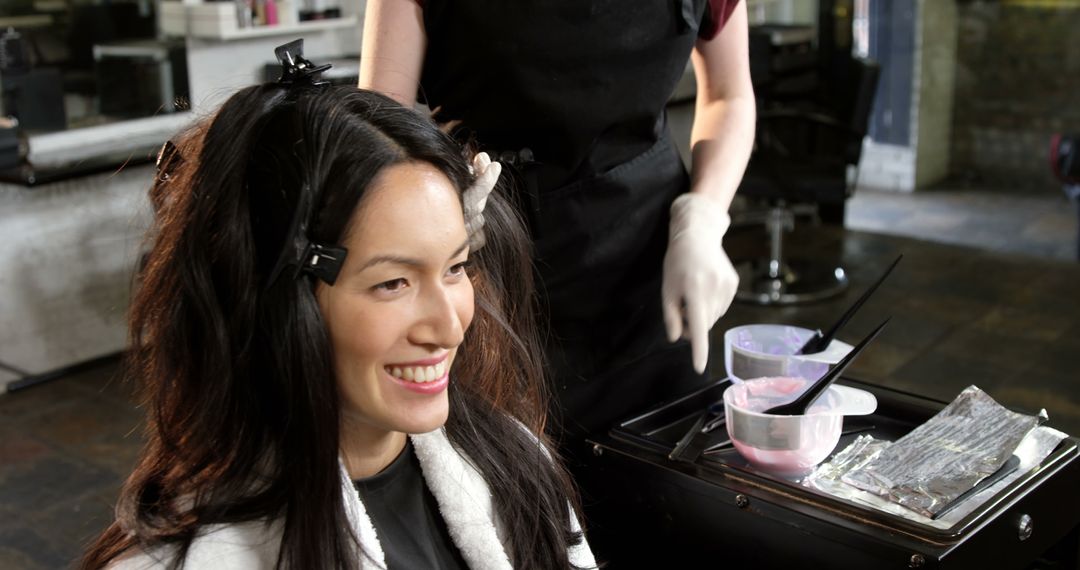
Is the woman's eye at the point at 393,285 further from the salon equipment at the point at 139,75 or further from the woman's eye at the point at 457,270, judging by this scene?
the salon equipment at the point at 139,75

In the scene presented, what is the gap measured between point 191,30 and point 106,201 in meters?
0.60

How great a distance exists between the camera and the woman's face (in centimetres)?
110

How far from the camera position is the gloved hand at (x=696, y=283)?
5.24 feet

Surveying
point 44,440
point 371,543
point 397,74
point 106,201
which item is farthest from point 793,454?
point 106,201

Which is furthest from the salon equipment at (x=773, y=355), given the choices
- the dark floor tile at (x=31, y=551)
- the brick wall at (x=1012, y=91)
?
the brick wall at (x=1012, y=91)

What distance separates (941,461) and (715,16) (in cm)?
71

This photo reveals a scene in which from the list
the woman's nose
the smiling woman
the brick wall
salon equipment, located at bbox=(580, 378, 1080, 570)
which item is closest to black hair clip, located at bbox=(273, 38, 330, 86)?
the smiling woman

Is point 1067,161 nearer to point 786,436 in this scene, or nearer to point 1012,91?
point 1012,91

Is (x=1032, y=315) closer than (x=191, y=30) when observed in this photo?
No

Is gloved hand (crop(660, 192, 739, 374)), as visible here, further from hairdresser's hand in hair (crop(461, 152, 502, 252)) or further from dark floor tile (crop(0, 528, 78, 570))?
dark floor tile (crop(0, 528, 78, 570))

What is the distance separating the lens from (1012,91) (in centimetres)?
450

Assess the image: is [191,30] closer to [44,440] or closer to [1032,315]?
[44,440]

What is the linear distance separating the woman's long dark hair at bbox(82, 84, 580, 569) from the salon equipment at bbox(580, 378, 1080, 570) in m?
0.41

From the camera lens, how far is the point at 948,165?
4.70 meters
